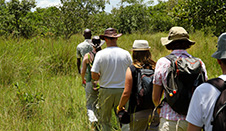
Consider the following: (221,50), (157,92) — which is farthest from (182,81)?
(221,50)

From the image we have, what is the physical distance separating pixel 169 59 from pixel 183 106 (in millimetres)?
469

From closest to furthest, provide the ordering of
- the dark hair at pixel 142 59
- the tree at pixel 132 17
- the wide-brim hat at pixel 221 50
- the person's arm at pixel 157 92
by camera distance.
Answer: the wide-brim hat at pixel 221 50
the person's arm at pixel 157 92
the dark hair at pixel 142 59
the tree at pixel 132 17

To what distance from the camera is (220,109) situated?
58.0 inches

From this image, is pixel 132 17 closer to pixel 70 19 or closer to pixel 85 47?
pixel 70 19

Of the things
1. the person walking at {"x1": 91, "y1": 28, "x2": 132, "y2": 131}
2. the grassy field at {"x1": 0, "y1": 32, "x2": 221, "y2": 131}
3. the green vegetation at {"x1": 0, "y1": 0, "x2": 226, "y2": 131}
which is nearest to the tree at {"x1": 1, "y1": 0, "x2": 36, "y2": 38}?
the green vegetation at {"x1": 0, "y1": 0, "x2": 226, "y2": 131}

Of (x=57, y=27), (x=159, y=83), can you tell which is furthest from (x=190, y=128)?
(x=57, y=27)

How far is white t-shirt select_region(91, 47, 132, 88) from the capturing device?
3928 mm

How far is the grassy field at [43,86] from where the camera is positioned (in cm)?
415

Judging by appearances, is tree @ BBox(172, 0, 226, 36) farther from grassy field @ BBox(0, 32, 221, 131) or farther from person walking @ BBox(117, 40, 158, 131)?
grassy field @ BBox(0, 32, 221, 131)

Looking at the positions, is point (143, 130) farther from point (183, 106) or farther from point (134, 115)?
point (183, 106)

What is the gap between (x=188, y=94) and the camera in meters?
2.30

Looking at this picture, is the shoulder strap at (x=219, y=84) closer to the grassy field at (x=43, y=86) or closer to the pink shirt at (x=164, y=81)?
the pink shirt at (x=164, y=81)

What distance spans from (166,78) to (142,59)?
31.0 inches

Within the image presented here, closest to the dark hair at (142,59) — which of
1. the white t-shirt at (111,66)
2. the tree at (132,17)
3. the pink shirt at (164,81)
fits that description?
the pink shirt at (164,81)
